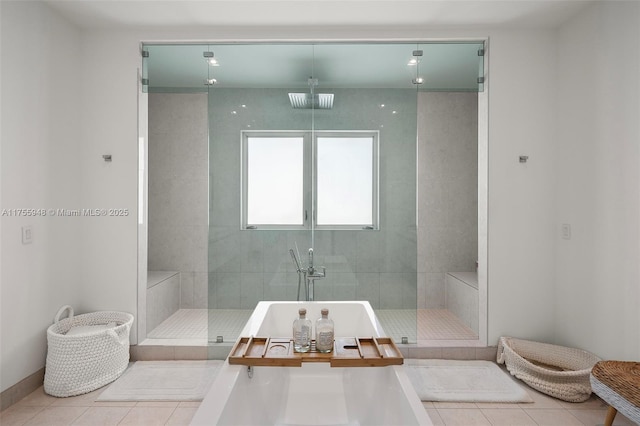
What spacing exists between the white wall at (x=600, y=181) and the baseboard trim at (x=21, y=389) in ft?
12.5

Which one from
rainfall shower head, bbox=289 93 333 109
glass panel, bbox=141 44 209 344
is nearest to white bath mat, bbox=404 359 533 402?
glass panel, bbox=141 44 209 344

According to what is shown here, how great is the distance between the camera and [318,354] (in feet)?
5.56

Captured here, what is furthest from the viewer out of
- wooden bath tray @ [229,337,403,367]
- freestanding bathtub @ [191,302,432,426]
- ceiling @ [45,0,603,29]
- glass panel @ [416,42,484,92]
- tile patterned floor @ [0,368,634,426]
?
glass panel @ [416,42,484,92]

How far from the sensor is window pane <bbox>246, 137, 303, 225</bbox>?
2.82 m

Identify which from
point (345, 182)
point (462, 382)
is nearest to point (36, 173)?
point (345, 182)

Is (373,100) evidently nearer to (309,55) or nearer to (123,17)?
(309,55)

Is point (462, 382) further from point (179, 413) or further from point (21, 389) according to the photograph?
point (21, 389)

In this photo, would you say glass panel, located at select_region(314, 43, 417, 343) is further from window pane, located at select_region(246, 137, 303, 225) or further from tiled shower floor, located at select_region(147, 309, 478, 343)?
window pane, located at select_region(246, 137, 303, 225)

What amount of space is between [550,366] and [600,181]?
1383 millimetres

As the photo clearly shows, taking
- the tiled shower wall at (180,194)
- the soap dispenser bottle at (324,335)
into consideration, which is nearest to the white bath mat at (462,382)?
the soap dispenser bottle at (324,335)

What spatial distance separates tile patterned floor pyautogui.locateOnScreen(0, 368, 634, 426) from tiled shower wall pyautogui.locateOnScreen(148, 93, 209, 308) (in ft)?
4.80

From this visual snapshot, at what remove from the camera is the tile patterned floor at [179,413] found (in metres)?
2.12

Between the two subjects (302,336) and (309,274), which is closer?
(302,336)

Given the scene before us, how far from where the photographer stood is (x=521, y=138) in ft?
9.58
